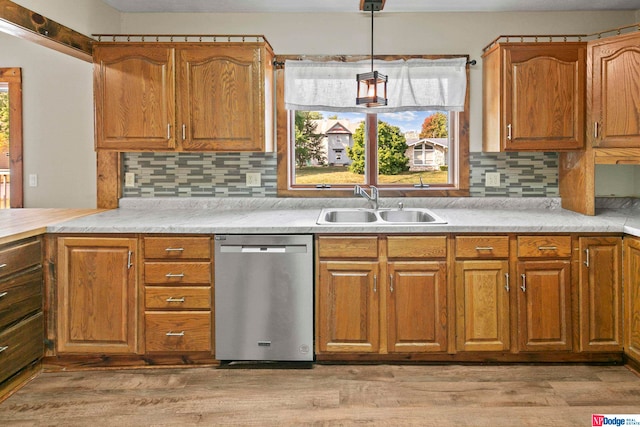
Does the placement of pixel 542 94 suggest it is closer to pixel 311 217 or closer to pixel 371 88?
pixel 371 88

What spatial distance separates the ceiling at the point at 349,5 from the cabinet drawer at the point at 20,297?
1943mm

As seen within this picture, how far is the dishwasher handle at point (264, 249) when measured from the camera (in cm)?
274

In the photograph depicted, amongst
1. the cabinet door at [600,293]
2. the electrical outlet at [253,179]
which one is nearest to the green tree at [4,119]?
the electrical outlet at [253,179]

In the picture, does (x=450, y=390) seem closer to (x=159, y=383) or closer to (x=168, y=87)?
(x=159, y=383)

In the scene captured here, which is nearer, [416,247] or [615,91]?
[416,247]

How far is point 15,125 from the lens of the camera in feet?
11.6

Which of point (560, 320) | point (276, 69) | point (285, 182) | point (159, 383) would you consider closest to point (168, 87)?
point (276, 69)

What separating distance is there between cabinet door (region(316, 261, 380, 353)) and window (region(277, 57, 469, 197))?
3.07 feet

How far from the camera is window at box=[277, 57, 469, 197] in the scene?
11.8 ft

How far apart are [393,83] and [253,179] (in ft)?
3.99

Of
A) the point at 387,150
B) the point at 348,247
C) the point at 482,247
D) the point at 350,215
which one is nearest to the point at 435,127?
the point at 387,150

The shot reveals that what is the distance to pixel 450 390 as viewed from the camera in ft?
8.26

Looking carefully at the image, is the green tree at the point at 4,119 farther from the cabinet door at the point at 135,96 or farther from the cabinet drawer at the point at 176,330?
the cabinet drawer at the point at 176,330

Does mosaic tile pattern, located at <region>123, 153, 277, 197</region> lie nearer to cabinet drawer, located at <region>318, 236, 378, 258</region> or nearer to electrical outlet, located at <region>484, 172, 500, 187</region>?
cabinet drawer, located at <region>318, 236, 378, 258</region>
